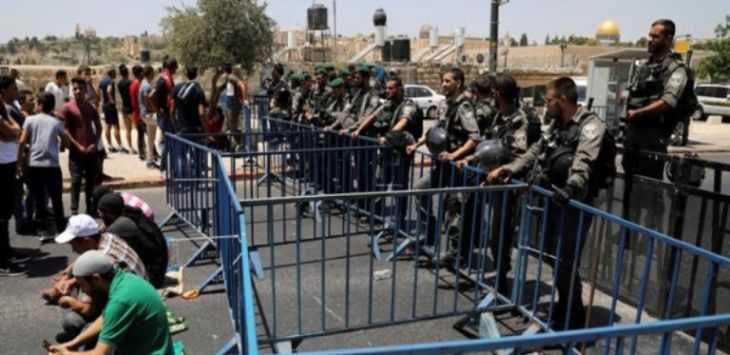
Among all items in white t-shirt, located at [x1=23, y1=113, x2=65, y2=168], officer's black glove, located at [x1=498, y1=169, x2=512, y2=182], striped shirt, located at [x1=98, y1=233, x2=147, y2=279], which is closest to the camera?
striped shirt, located at [x1=98, y1=233, x2=147, y2=279]

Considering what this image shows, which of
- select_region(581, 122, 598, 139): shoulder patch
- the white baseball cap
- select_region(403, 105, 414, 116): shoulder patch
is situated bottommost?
the white baseball cap

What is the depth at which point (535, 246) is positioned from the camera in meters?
6.10

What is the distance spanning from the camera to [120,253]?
3.81 m

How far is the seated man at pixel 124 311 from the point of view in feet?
10.5

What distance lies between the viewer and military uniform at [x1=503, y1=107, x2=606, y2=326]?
405 centimetres

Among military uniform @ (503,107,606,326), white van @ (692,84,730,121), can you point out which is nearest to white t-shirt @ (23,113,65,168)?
military uniform @ (503,107,606,326)

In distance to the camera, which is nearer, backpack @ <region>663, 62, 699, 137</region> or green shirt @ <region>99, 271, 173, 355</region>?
green shirt @ <region>99, 271, 173, 355</region>

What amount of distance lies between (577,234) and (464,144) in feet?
6.42

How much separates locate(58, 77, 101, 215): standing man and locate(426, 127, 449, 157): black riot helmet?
4126 mm

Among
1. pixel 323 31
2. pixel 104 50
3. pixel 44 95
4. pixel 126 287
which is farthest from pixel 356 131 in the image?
pixel 104 50

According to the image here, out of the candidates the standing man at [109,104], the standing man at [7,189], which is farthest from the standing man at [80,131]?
the standing man at [109,104]

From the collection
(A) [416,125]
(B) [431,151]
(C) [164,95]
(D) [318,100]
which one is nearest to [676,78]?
(B) [431,151]

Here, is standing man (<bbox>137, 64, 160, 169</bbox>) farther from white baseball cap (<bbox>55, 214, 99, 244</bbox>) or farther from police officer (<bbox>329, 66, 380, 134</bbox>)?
white baseball cap (<bbox>55, 214, 99, 244</bbox>)

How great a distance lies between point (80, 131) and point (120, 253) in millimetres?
3955
